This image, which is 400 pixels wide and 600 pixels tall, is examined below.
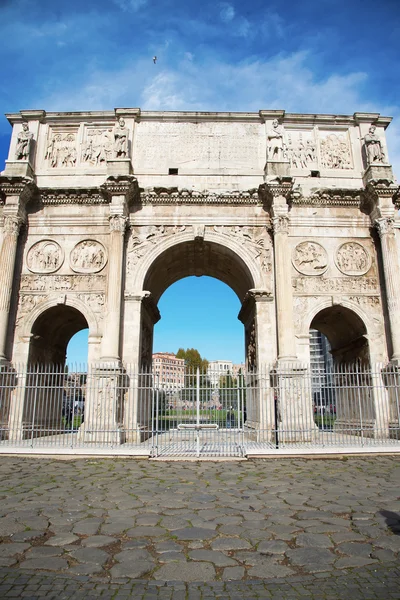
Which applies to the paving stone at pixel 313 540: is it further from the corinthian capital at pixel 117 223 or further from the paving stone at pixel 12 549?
the corinthian capital at pixel 117 223

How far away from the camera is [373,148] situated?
16047mm

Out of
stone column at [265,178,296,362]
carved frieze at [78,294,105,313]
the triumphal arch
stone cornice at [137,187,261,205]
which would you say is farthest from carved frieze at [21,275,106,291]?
stone column at [265,178,296,362]

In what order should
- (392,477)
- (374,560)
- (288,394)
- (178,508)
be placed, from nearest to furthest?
(374,560), (178,508), (392,477), (288,394)

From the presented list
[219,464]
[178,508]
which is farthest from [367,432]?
[178,508]

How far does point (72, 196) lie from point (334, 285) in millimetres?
9675

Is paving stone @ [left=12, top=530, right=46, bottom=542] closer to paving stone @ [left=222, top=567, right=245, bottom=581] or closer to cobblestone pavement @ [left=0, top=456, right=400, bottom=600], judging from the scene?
cobblestone pavement @ [left=0, top=456, right=400, bottom=600]

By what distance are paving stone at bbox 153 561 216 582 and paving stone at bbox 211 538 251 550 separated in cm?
44

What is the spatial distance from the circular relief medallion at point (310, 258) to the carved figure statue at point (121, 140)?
6918 mm

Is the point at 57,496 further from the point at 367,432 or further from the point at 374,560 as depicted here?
the point at 367,432

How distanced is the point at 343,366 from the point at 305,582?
48.0ft

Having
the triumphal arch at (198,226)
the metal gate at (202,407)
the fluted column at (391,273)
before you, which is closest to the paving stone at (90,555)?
the metal gate at (202,407)

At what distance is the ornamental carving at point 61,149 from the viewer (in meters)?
16.7

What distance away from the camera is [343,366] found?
17.4m

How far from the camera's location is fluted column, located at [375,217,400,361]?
14.3m
